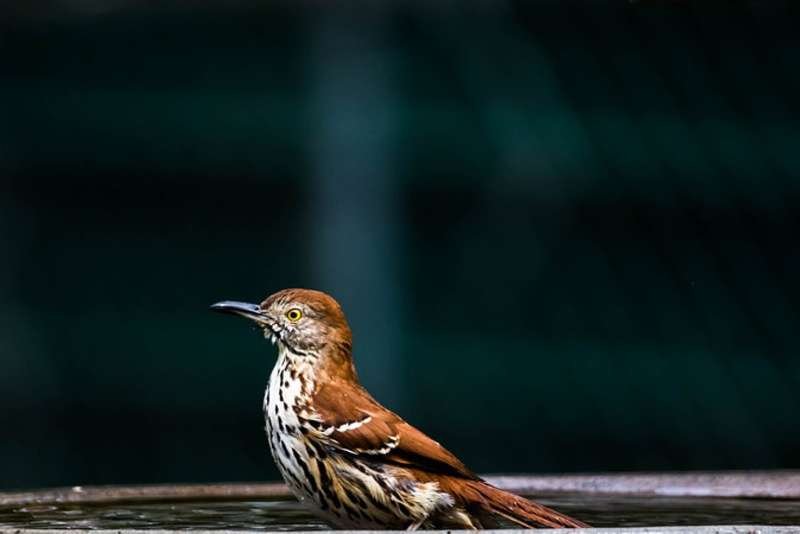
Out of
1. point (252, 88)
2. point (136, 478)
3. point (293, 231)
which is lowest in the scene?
point (136, 478)

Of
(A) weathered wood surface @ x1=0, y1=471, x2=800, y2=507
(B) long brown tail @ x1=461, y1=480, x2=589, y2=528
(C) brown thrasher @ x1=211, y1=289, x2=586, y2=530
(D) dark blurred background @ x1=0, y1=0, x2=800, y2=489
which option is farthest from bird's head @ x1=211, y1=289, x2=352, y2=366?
(D) dark blurred background @ x1=0, y1=0, x2=800, y2=489

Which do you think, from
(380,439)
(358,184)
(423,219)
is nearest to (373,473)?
(380,439)

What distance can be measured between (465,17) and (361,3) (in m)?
0.86

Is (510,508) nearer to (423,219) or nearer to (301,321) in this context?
(301,321)

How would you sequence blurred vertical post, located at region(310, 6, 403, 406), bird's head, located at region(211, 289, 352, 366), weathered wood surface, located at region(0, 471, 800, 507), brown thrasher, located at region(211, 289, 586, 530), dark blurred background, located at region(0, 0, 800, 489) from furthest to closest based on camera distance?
1. dark blurred background, located at region(0, 0, 800, 489)
2. blurred vertical post, located at region(310, 6, 403, 406)
3. weathered wood surface, located at region(0, 471, 800, 507)
4. bird's head, located at region(211, 289, 352, 366)
5. brown thrasher, located at region(211, 289, 586, 530)

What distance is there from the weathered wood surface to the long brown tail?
1.28 metres

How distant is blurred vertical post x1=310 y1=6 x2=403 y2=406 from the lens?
12.3m

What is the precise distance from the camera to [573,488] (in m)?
6.45

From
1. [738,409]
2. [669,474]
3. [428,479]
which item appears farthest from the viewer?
[738,409]

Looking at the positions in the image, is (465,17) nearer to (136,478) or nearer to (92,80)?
(92,80)

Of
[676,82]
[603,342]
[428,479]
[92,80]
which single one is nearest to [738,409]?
[603,342]

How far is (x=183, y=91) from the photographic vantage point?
1328 centimetres

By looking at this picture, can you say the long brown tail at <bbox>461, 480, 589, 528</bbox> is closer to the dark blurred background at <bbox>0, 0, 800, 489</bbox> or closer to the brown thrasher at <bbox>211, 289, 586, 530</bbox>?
the brown thrasher at <bbox>211, 289, 586, 530</bbox>

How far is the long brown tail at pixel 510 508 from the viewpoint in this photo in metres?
4.97
